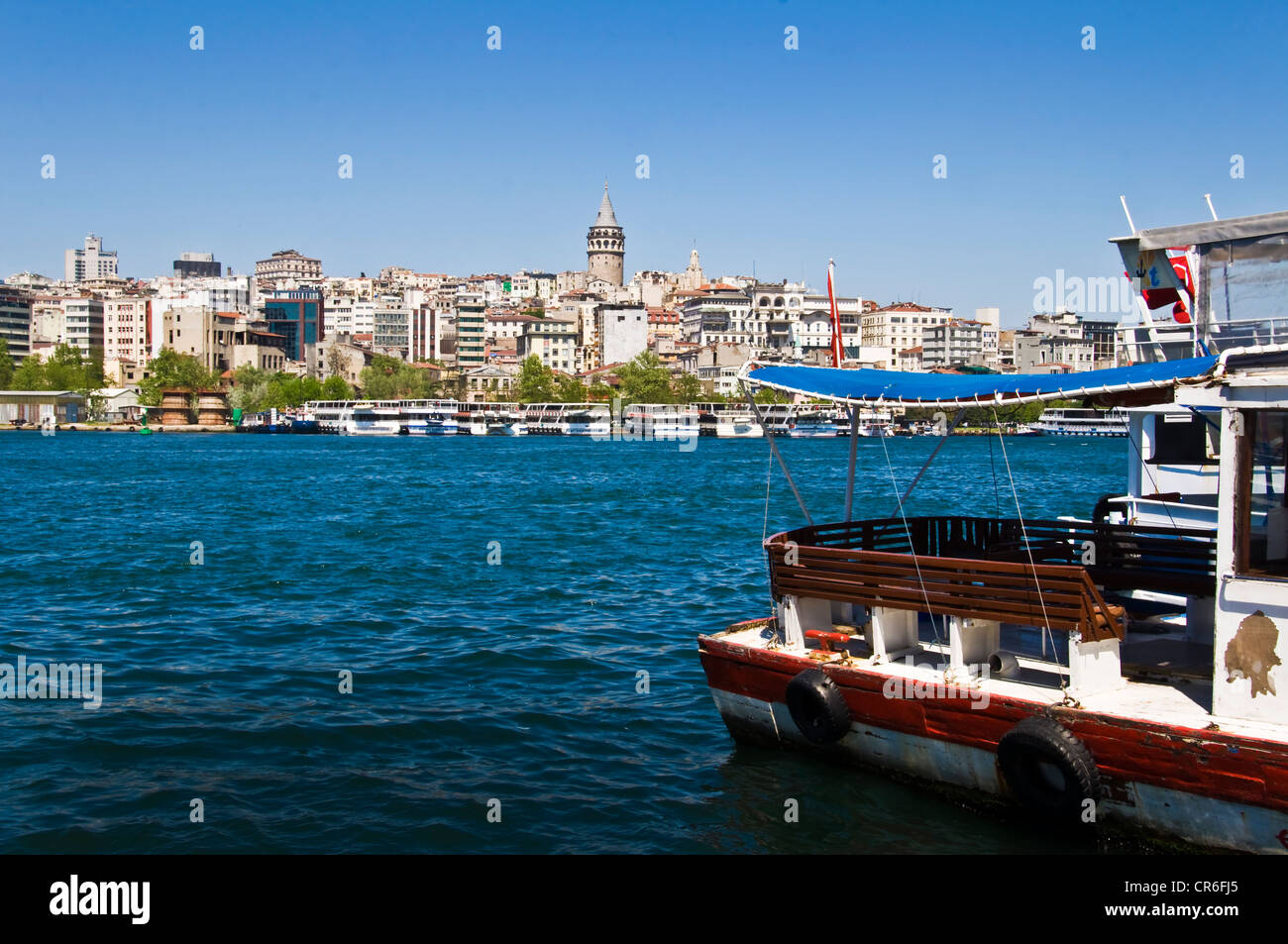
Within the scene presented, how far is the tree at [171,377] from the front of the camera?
163250 millimetres

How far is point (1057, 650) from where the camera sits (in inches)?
440

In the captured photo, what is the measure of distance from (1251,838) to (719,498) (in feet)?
132

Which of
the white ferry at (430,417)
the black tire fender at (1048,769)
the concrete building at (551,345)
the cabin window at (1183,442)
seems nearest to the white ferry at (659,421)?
the white ferry at (430,417)

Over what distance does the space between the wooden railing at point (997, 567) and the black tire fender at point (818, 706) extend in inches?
31.4

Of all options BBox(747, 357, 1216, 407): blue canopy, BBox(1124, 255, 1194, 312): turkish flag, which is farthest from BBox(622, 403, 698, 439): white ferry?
BBox(747, 357, 1216, 407): blue canopy

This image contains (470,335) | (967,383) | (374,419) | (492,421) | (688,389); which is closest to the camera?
(967,383)

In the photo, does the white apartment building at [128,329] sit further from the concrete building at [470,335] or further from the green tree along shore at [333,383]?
the concrete building at [470,335]

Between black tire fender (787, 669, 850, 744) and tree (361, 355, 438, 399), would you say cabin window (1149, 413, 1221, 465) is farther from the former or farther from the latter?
tree (361, 355, 438, 399)

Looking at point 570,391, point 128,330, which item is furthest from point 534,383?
point 128,330

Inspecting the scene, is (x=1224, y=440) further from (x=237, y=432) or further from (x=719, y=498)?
(x=237, y=432)

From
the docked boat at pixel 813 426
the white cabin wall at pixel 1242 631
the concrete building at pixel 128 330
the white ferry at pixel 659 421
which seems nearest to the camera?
the white cabin wall at pixel 1242 631

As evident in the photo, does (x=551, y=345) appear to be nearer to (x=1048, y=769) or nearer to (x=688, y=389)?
(x=688, y=389)

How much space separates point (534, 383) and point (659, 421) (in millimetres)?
26107
